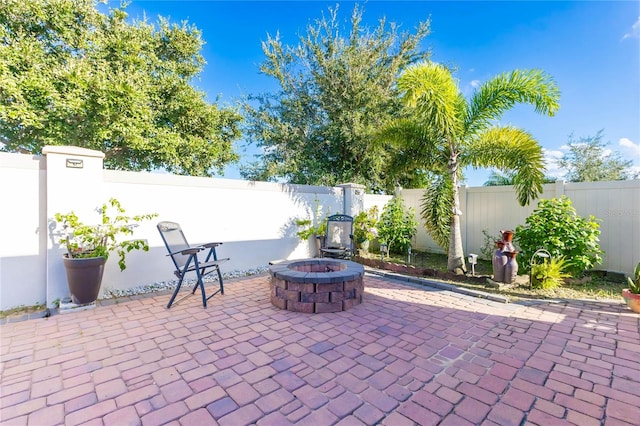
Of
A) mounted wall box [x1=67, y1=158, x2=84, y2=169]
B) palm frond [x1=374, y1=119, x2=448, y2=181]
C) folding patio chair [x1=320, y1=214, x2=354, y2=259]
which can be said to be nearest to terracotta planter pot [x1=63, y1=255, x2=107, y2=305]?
mounted wall box [x1=67, y1=158, x2=84, y2=169]

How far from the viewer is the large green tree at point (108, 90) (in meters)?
7.09

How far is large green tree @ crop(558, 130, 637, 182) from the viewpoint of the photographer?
1184cm

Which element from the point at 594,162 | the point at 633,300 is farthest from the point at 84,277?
the point at 594,162

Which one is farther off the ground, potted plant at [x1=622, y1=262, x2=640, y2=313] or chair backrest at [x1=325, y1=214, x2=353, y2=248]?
chair backrest at [x1=325, y1=214, x2=353, y2=248]

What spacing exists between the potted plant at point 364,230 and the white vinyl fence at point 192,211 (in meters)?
0.40

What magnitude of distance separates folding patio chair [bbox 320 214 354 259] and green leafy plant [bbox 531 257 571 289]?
3.22 metres

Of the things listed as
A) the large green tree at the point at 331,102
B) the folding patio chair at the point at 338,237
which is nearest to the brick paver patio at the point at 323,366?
the folding patio chair at the point at 338,237

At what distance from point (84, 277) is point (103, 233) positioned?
662 mm

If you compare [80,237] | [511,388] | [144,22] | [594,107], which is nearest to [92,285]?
[80,237]

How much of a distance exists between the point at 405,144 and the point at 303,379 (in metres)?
5.11

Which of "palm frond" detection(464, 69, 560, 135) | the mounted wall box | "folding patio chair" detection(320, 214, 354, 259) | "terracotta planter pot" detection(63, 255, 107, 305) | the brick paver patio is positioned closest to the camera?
the brick paver patio

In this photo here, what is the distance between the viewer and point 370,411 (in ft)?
6.07

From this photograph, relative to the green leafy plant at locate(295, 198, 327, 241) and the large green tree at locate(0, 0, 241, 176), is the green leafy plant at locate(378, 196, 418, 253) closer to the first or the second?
the green leafy plant at locate(295, 198, 327, 241)

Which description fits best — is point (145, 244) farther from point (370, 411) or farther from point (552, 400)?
point (552, 400)
